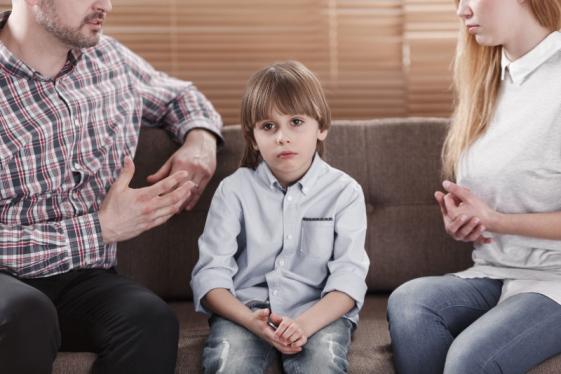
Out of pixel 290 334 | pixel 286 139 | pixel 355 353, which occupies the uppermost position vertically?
pixel 286 139

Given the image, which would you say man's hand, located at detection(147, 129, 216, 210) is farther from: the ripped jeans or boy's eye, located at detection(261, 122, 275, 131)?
the ripped jeans

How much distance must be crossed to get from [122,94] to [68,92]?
0.54 feet

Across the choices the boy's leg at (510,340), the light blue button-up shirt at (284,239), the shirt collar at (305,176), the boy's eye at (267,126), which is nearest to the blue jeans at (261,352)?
the light blue button-up shirt at (284,239)

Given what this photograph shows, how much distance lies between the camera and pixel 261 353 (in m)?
1.54

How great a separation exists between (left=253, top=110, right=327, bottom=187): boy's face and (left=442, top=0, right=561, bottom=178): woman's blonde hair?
37 cm

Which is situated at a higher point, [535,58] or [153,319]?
[535,58]

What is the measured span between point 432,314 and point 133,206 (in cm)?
73

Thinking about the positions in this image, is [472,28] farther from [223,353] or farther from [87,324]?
[87,324]

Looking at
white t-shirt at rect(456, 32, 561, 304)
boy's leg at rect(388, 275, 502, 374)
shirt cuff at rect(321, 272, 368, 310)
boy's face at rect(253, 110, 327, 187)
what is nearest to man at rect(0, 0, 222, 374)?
boy's face at rect(253, 110, 327, 187)

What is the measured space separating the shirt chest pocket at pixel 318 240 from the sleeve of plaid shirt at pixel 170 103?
476 millimetres

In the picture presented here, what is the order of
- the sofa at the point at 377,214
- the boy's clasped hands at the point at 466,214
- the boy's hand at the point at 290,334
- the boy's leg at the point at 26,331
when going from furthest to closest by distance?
the sofa at the point at 377,214 → the boy's clasped hands at the point at 466,214 → the boy's hand at the point at 290,334 → the boy's leg at the point at 26,331

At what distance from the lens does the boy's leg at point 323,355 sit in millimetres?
1486

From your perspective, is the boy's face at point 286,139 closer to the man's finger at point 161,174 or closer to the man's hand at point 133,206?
the man's hand at point 133,206

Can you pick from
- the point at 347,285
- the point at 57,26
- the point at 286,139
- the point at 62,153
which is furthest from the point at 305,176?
the point at 57,26
